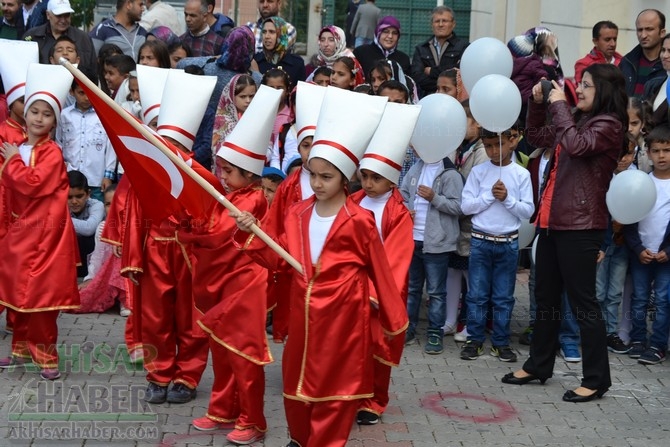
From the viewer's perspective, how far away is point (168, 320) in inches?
270

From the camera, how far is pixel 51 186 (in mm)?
7293

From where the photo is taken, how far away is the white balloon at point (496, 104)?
784cm

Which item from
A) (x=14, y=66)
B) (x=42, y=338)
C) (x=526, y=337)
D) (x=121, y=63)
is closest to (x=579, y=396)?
(x=526, y=337)

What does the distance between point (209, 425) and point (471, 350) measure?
8.19ft

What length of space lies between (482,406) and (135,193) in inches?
102

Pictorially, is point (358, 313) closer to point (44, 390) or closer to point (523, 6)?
point (44, 390)

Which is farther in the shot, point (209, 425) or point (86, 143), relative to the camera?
point (86, 143)

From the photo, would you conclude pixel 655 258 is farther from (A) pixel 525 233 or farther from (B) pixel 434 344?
(B) pixel 434 344

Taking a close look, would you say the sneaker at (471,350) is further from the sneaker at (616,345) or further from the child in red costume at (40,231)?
the child in red costume at (40,231)

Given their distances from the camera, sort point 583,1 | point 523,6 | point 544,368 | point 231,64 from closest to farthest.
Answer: point 544,368, point 231,64, point 583,1, point 523,6

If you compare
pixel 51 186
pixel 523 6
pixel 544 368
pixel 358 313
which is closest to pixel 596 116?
pixel 544 368

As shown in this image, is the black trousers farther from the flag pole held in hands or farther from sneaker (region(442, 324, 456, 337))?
the flag pole held in hands

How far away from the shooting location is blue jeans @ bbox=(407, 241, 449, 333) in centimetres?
841

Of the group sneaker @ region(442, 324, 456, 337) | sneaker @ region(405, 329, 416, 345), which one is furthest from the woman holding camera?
sneaker @ region(442, 324, 456, 337)
